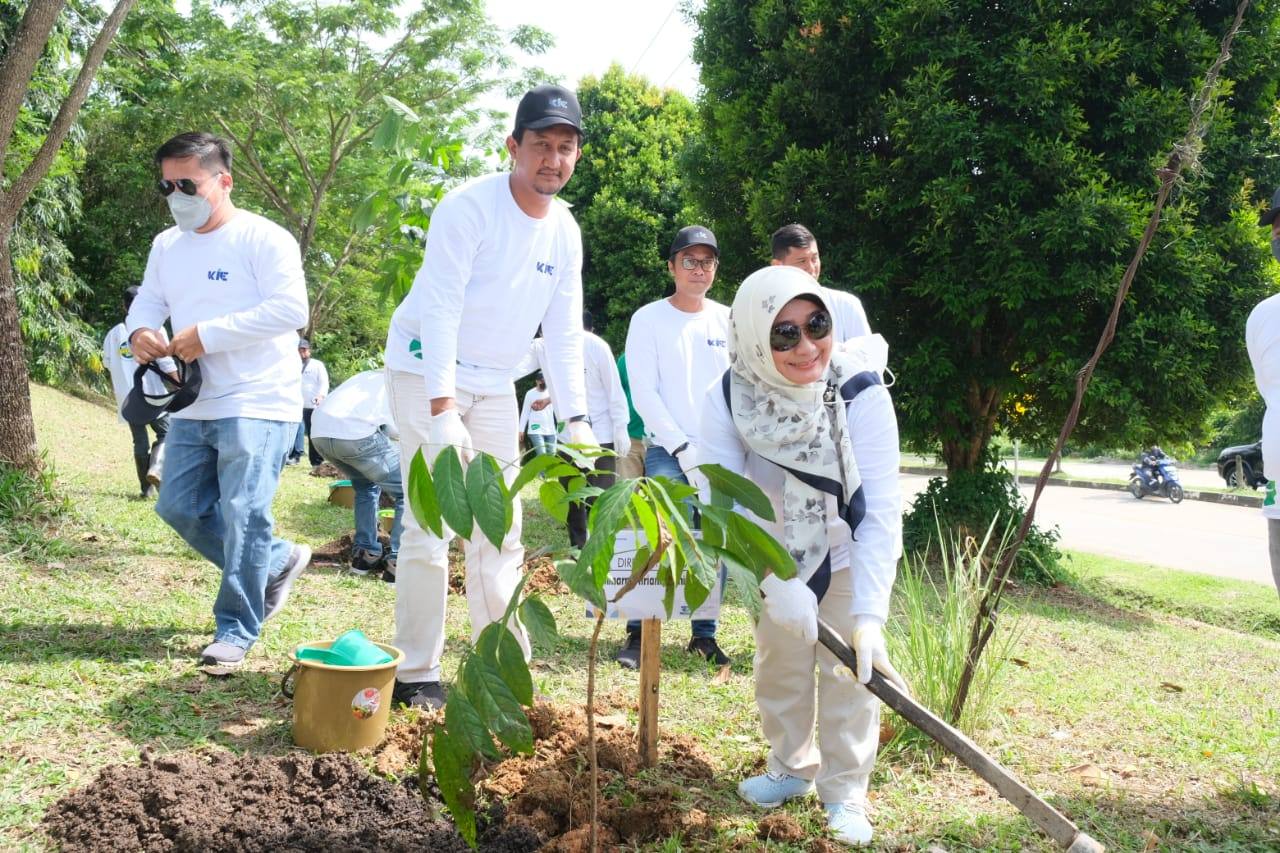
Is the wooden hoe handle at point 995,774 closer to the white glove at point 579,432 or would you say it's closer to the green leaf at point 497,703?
the green leaf at point 497,703

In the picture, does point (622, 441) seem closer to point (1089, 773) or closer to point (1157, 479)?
point (1089, 773)

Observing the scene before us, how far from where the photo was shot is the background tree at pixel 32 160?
5.40m

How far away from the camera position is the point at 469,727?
208cm

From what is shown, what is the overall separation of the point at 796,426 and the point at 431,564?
1557 mm

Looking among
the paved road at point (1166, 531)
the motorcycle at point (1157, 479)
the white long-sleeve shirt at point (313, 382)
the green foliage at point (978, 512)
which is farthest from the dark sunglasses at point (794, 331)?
the motorcycle at point (1157, 479)

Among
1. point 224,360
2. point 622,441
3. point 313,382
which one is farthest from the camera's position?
point 313,382

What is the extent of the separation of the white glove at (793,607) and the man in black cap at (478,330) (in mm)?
1253

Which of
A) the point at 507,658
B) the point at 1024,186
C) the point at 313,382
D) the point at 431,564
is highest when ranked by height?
the point at 1024,186

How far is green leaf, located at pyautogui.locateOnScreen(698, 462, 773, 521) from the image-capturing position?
7.31 feet

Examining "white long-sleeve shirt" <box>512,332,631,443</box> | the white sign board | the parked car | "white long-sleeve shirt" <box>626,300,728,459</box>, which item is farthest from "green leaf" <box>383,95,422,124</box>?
the parked car

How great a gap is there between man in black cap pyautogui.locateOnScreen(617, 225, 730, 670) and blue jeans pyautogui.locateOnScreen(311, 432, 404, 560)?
160cm

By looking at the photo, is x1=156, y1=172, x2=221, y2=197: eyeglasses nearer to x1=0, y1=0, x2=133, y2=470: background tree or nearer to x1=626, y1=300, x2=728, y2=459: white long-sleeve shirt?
x1=0, y1=0, x2=133, y2=470: background tree

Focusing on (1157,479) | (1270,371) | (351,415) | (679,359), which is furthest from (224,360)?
(1157,479)

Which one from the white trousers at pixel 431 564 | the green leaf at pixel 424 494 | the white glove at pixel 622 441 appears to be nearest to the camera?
the green leaf at pixel 424 494
